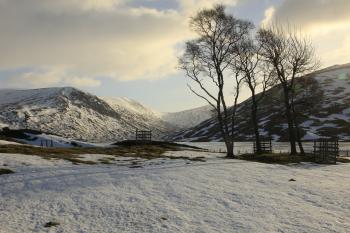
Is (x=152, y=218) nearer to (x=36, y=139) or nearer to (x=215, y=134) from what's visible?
(x=36, y=139)

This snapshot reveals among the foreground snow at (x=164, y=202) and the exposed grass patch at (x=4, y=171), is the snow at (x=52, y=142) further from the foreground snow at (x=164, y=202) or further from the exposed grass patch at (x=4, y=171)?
the exposed grass patch at (x=4, y=171)

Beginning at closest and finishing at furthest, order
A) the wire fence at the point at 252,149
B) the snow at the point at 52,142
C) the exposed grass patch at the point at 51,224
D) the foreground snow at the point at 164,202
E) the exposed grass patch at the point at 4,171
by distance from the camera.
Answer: the exposed grass patch at the point at 51,224, the foreground snow at the point at 164,202, the exposed grass patch at the point at 4,171, the snow at the point at 52,142, the wire fence at the point at 252,149

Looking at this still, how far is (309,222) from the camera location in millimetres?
15516

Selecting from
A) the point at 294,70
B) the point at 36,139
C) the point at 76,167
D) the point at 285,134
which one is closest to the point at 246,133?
the point at 285,134

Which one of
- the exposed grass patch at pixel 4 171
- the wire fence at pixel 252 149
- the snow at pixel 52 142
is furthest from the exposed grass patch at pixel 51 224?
the snow at pixel 52 142

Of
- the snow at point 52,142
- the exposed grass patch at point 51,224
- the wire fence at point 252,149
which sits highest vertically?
the snow at point 52,142

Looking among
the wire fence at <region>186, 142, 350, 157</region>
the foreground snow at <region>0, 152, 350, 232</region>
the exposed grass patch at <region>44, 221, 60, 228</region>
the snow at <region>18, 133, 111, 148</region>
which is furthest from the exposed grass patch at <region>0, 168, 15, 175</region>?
the snow at <region>18, 133, 111, 148</region>

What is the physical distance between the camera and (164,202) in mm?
17766

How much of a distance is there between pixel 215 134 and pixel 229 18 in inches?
6061

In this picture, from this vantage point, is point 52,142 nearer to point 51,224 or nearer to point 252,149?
point 252,149

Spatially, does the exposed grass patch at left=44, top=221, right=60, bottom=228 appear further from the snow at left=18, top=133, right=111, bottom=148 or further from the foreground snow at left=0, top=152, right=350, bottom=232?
the snow at left=18, top=133, right=111, bottom=148

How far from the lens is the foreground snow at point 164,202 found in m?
14.6

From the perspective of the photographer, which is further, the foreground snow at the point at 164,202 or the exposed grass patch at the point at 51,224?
the foreground snow at the point at 164,202

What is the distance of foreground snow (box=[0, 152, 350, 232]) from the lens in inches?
576
